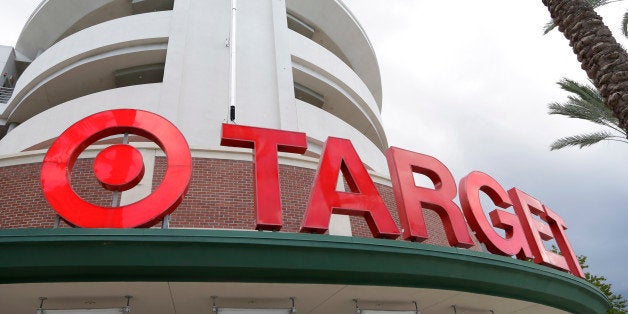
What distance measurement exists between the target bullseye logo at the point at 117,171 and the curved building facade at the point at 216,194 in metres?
0.44

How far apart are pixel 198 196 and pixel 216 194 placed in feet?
1.33

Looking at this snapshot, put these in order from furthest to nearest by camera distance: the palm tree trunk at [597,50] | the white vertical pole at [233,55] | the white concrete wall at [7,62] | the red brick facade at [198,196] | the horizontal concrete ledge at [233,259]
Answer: the white concrete wall at [7,62] < the white vertical pole at [233,55] < the red brick facade at [198,196] < the palm tree trunk at [597,50] < the horizontal concrete ledge at [233,259]

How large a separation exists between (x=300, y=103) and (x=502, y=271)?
9.93 metres

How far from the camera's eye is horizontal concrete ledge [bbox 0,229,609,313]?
814 cm

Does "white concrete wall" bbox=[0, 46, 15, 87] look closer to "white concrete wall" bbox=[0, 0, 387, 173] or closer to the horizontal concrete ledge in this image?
"white concrete wall" bbox=[0, 0, 387, 173]

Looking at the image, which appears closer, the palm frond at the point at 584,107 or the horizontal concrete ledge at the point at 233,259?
the horizontal concrete ledge at the point at 233,259

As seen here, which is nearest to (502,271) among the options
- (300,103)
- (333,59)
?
(300,103)

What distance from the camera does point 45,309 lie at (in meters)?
9.00

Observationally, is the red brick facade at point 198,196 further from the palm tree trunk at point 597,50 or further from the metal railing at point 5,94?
the metal railing at point 5,94

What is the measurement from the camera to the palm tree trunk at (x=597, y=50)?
1118 centimetres

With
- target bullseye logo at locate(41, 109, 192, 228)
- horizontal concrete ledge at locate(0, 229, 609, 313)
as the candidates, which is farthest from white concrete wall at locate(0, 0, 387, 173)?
horizontal concrete ledge at locate(0, 229, 609, 313)

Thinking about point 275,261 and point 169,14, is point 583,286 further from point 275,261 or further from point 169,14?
point 169,14

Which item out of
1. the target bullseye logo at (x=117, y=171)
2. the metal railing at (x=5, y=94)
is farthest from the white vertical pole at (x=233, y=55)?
the metal railing at (x=5, y=94)

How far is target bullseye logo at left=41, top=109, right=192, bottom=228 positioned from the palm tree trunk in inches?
336
